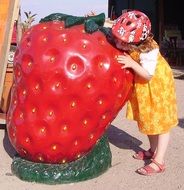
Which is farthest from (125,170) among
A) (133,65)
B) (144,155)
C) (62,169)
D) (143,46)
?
(143,46)

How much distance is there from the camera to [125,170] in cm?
398

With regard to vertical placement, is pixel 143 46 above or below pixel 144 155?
above

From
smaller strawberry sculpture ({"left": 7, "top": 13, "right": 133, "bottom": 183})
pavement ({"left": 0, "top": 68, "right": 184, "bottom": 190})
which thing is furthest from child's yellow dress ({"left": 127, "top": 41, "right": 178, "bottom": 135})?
pavement ({"left": 0, "top": 68, "right": 184, "bottom": 190})

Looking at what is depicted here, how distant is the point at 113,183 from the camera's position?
367 centimetres

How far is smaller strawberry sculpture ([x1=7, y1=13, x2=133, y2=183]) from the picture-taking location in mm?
3420

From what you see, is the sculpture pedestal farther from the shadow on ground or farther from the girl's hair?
the shadow on ground

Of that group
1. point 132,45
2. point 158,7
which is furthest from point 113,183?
point 158,7

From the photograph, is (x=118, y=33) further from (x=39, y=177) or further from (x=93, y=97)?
(x=39, y=177)

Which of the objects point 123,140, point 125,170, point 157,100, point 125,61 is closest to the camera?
point 125,61

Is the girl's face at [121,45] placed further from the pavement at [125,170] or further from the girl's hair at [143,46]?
the pavement at [125,170]

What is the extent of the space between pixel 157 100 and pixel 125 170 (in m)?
0.61

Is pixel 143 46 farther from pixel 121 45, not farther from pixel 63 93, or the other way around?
pixel 63 93

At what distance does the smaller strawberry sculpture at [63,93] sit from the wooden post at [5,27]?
1390 mm

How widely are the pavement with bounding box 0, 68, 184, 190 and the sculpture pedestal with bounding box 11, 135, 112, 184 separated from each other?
0.04 metres
